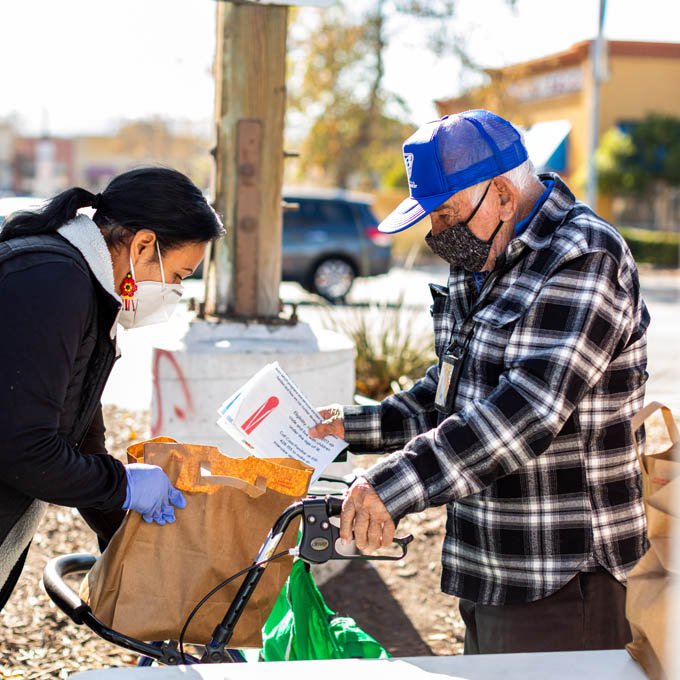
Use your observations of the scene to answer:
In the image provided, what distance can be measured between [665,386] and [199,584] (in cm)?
571

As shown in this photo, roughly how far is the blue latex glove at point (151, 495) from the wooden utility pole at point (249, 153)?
124 inches

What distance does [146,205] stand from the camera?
2469mm

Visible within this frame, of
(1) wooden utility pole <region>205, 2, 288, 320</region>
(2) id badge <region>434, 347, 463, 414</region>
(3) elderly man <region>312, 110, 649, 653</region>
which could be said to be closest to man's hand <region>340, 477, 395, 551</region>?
(3) elderly man <region>312, 110, 649, 653</region>

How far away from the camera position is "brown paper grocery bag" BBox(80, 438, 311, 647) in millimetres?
2398

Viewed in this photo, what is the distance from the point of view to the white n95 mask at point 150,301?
2598mm

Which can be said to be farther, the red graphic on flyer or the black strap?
the red graphic on flyer

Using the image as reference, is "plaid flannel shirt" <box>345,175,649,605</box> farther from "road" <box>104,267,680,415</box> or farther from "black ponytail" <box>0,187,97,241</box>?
"black ponytail" <box>0,187,97,241</box>

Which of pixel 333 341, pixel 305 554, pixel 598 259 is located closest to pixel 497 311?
pixel 598 259

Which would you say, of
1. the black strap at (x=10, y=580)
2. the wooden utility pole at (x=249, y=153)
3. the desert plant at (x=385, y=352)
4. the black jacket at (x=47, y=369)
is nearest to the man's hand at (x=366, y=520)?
the black jacket at (x=47, y=369)

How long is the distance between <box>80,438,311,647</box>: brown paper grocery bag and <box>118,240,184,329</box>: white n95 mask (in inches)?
15.0

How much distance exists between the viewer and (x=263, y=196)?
5.43m

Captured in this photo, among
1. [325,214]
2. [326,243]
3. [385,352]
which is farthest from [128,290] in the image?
[325,214]

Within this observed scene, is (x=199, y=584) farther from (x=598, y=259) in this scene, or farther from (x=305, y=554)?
(x=598, y=259)

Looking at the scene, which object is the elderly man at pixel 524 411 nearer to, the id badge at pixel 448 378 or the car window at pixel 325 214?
the id badge at pixel 448 378
